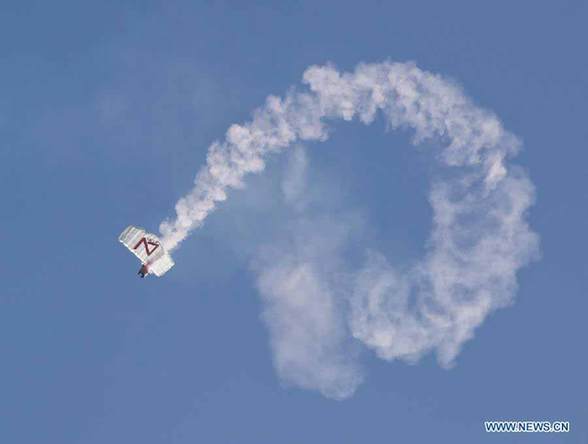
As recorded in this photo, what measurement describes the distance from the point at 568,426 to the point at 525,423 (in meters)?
5.20

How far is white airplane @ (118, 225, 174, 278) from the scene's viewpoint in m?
155

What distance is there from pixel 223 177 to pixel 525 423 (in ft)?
157

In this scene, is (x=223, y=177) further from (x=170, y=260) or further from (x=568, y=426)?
(x=568, y=426)

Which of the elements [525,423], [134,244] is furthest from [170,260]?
[525,423]

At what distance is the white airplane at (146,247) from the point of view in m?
155

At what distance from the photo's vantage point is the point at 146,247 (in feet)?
510

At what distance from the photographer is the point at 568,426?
508 feet

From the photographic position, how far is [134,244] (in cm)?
15512

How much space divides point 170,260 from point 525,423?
48161mm

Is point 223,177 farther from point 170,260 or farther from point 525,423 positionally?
point 525,423

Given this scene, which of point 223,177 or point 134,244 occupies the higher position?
point 223,177

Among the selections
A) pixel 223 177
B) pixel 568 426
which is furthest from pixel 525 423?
pixel 223 177

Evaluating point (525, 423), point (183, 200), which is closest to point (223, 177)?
point (183, 200)

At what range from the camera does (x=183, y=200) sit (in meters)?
156
